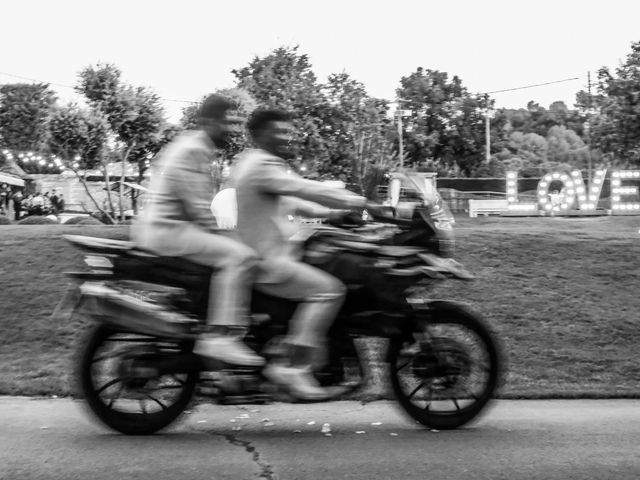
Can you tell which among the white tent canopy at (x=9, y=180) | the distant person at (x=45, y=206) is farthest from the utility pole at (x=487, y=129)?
the distant person at (x=45, y=206)

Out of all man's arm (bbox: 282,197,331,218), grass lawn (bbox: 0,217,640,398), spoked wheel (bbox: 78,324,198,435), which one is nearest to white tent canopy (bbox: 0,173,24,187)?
grass lawn (bbox: 0,217,640,398)

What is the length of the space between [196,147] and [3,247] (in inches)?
308

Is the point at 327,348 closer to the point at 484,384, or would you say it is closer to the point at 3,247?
the point at 484,384

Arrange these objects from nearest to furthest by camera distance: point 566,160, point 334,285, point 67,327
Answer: point 334,285 < point 67,327 < point 566,160

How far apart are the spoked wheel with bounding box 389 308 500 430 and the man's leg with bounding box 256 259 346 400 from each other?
1.98ft

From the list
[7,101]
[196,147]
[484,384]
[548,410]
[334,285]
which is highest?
[7,101]

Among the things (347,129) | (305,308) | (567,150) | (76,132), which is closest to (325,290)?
(305,308)

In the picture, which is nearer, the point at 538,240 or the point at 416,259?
the point at 416,259

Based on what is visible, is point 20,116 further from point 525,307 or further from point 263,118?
point 263,118

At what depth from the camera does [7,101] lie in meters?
63.1

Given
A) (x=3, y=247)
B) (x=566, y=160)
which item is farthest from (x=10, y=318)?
(x=566, y=160)

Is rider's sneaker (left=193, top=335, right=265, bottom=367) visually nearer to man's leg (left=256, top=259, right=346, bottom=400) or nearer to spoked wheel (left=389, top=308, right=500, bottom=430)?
man's leg (left=256, top=259, right=346, bottom=400)

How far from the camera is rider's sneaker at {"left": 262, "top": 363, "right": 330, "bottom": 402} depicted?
489 centimetres

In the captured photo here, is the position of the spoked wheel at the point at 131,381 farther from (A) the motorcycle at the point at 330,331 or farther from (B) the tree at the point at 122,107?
(B) the tree at the point at 122,107
